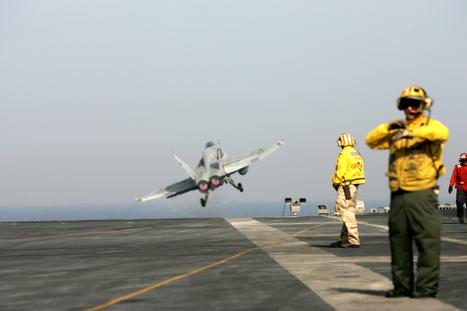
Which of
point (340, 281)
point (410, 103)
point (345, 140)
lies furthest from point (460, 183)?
point (410, 103)

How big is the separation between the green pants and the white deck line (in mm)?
267

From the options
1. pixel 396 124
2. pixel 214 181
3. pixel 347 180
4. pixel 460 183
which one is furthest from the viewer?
pixel 214 181

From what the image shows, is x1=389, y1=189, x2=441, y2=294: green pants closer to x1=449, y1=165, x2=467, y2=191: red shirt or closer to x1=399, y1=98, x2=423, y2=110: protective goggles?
x1=399, y1=98, x2=423, y2=110: protective goggles

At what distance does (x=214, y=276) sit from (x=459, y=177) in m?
20.8

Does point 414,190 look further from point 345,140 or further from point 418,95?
point 345,140

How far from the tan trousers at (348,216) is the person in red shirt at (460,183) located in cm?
1265

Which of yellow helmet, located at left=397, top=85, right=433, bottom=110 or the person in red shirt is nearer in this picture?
yellow helmet, located at left=397, top=85, right=433, bottom=110

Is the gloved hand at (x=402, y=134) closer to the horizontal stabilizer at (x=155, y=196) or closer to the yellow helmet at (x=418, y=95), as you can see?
the yellow helmet at (x=418, y=95)

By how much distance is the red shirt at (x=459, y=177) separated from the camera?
30438 millimetres

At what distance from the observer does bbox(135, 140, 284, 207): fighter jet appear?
63.2 metres

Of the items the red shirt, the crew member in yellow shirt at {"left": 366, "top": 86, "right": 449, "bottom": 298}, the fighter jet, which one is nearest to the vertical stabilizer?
the fighter jet

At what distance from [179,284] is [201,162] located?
55.0m

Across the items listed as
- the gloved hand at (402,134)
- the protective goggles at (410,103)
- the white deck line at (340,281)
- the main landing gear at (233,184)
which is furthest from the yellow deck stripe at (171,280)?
the main landing gear at (233,184)

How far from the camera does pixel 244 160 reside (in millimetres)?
68562
